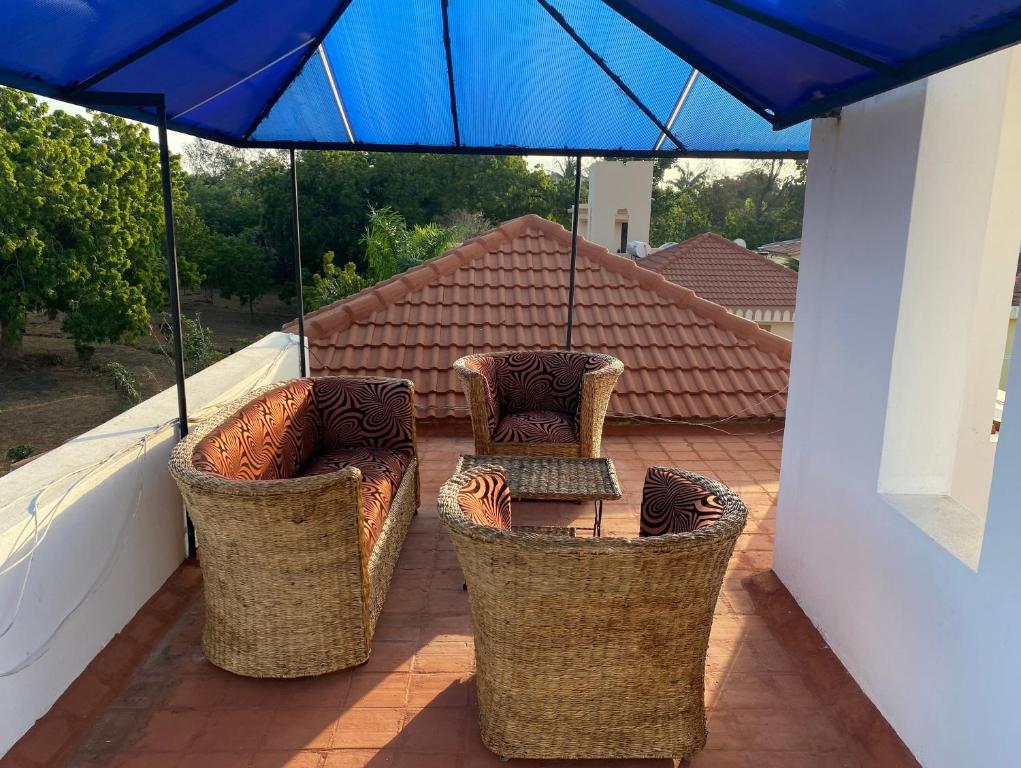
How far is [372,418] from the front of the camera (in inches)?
164

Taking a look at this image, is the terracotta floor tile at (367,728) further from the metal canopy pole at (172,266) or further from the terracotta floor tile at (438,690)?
the metal canopy pole at (172,266)

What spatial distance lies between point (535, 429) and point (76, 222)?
70.3 ft

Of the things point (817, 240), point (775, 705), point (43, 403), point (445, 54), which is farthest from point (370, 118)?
point (43, 403)

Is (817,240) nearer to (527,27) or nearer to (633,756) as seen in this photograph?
(527,27)

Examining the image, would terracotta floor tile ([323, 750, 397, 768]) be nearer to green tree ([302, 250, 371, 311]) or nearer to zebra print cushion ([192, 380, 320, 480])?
zebra print cushion ([192, 380, 320, 480])

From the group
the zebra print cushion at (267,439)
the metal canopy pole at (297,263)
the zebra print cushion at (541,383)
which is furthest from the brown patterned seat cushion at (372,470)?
the metal canopy pole at (297,263)

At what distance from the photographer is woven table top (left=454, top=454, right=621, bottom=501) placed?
3.67 metres

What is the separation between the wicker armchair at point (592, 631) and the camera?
2.02 metres

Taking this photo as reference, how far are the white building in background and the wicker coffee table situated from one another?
17.3m

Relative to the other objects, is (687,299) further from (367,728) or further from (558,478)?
(367,728)

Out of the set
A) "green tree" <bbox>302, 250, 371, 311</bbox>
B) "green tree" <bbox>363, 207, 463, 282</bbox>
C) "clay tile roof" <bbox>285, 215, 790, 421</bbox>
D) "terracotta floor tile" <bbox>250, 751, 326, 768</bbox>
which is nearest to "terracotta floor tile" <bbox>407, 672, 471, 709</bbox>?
"terracotta floor tile" <bbox>250, 751, 326, 768</bbox>

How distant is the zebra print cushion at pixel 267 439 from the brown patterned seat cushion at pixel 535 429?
49.4 inches

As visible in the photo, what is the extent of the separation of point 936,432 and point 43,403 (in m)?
23.4

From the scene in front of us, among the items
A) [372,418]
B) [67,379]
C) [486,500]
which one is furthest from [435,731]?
[67,379]
